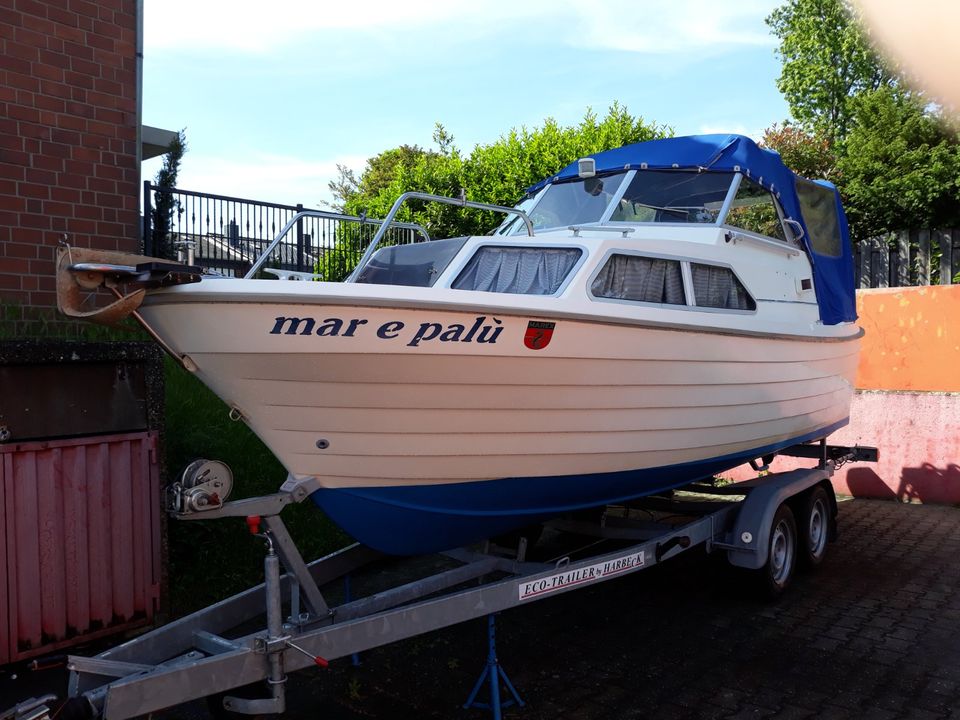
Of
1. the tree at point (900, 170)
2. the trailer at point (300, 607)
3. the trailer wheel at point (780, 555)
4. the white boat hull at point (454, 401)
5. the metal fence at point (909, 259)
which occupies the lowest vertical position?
the trailer wheel at point (780, 555)

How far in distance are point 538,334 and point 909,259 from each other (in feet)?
41.2

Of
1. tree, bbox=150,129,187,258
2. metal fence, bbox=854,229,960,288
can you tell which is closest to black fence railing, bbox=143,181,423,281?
Result: tree, bbox=150,129,187,258

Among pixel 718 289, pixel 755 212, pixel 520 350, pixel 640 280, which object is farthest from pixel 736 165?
pixel 520 350

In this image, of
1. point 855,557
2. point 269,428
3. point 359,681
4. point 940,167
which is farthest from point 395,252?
point 940,167

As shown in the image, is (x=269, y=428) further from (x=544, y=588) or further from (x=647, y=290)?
(x=647, y=290)

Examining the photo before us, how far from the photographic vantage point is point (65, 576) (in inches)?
155

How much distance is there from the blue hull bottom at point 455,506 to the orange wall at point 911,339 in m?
5.53

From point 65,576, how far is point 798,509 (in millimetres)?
4520

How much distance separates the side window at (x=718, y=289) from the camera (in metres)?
4.36

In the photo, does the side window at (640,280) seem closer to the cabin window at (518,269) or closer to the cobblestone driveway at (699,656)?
the cabin window at (518,269)

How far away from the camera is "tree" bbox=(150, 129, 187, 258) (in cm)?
799

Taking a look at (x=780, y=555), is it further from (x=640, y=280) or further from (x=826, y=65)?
(x=826, y=65)

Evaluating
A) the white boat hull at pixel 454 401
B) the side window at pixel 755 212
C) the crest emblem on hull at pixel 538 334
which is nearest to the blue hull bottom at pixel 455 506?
the white boat hull at pixel 454 401

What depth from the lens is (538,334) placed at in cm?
343
